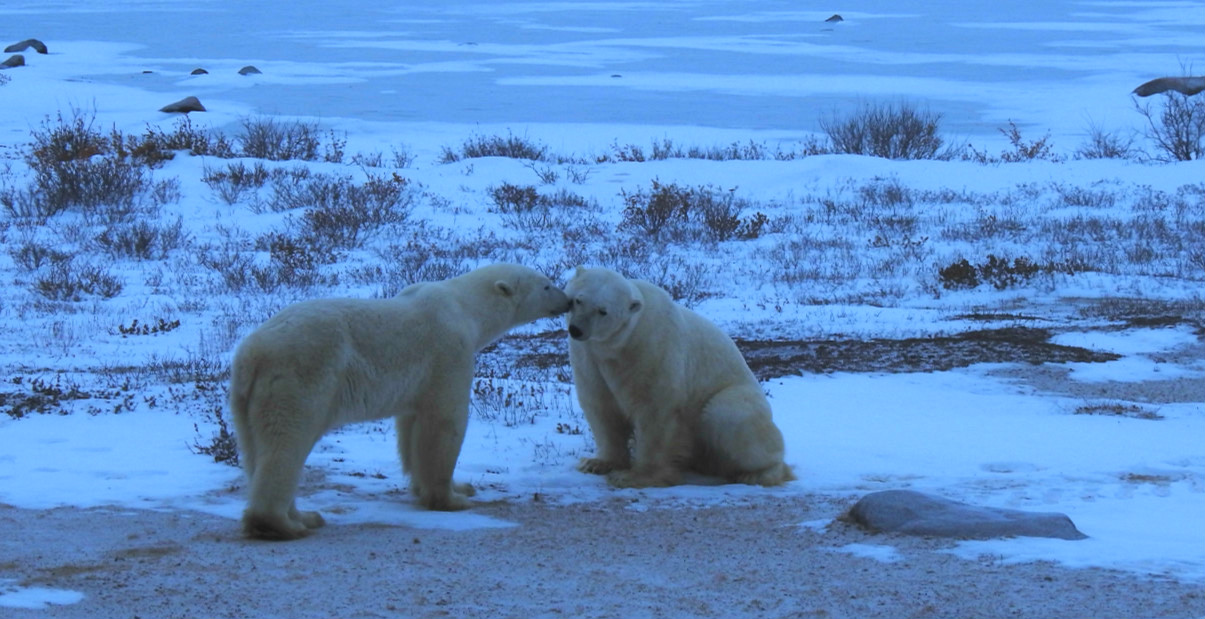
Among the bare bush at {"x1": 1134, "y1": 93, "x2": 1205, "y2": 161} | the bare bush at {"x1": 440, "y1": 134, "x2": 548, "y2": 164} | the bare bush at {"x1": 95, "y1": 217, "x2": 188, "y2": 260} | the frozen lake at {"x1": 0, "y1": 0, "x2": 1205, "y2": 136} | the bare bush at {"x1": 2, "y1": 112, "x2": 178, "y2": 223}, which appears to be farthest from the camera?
the frozen lake at {"x1": 0, "y1": 0, "x2": 1205, "y2": 136}

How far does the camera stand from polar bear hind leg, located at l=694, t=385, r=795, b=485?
220 inches

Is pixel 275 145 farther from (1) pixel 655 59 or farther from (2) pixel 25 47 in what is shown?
(2) pixel 25 47

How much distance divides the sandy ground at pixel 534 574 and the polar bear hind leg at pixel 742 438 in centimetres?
71

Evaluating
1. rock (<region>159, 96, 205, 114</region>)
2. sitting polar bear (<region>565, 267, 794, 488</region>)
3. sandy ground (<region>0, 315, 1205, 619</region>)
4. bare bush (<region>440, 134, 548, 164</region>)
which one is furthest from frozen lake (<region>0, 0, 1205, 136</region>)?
sandy ground (<region>0, 315, 1205, 619</region>)

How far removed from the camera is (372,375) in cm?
459

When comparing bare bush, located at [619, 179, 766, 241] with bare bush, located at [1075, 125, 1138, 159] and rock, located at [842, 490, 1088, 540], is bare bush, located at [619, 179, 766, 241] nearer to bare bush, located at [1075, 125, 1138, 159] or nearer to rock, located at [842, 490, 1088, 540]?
bare bush, located at [1075, 125, 1138, 159]

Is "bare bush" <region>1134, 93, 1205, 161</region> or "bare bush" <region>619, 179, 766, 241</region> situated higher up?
"bare bush" <region>1134, 93, 1205, 161</region>

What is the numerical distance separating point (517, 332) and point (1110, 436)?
14.9ft

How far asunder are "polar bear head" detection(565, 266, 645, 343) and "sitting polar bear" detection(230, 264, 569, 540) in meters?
0.14

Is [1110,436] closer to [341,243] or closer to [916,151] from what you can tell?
[341,243]

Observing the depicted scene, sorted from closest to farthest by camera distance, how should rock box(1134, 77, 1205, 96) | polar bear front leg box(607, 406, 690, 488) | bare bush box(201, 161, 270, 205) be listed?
polar bear front leg box(607, 406, 690, 488) → bare bush box(201, 161, 270, 205) → rock box(1134, 77, 1205, 96)

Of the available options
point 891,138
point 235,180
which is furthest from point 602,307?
point 891,138

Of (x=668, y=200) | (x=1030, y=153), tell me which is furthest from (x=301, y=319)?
(x=1030, y=153)

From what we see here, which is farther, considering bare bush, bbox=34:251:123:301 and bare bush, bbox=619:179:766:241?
bare bush, bbox=619:179:766:241
